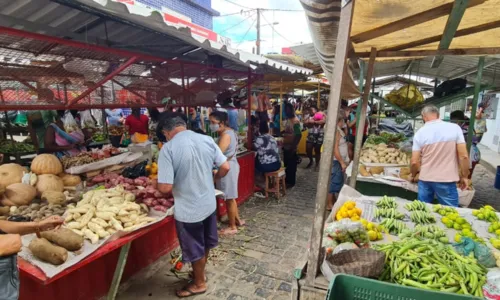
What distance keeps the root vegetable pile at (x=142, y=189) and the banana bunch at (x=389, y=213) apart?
2.50 metres

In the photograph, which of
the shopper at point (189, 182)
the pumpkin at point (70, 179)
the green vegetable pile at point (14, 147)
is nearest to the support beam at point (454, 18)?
the shopper at point (189, 182)

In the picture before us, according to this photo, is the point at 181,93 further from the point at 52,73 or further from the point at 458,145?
the point at 458,145

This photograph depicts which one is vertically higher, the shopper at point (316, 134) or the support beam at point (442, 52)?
the support beam at point (442, 52)

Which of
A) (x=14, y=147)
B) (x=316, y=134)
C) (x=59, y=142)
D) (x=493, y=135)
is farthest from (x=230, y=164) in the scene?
(x=493, y=135)

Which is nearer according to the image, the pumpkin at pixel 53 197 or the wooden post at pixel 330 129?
the wooden post at pixel 330 129

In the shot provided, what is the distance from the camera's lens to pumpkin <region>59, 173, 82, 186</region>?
3766mm

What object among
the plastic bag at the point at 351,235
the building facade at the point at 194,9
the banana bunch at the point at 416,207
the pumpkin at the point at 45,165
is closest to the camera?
the plastic bag at the point at 351,235

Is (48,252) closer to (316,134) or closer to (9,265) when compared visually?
(9,265)

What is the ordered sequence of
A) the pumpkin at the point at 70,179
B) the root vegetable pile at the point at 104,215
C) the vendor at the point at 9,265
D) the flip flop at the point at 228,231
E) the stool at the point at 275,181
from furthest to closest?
the stool at the point at 275,181 → the flip flop at the point at 228,231 → the pumpkin at the point at 70,179 → the root vegetable pile at the point at 104,215 → the vendor at the point at 9,265

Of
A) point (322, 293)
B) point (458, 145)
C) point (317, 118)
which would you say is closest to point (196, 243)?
point (322, 293)

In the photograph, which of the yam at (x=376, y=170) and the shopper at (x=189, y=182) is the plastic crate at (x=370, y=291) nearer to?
the shopper at (x=189, y=182)

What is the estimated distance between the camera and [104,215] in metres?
2.89

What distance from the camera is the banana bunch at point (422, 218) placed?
321 cm

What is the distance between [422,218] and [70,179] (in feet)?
14.5
